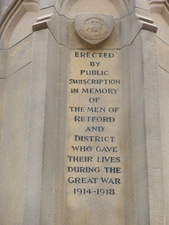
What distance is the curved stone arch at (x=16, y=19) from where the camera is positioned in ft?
25.0

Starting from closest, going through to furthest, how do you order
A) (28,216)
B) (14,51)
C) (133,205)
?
1. (28,216)
2. (133,205)
3. (14,51)

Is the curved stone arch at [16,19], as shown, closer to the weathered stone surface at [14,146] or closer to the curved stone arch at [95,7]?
the curved stone arch at [95,7]

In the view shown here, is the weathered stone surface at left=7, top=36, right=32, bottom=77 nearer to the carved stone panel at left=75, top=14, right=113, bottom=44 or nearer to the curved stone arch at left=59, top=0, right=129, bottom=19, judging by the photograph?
the curved stone arch at left=59, top=0, right=129, bottom=19

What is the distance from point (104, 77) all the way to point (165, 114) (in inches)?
46.8

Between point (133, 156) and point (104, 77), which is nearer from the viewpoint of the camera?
point (133, 156)

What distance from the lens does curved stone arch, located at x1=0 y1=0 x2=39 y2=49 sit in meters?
7.61

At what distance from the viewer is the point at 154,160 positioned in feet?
19.6

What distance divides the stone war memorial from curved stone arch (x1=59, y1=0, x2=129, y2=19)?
17 mm

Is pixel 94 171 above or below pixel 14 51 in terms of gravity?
below

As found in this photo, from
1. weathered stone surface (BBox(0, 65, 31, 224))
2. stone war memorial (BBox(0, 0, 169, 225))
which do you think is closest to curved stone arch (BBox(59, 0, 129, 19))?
stone war memorial (BBox(0, 0, 169, 225))

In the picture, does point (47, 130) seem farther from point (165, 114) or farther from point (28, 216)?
point (165, 114)

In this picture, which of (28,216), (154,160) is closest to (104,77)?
(154,160)

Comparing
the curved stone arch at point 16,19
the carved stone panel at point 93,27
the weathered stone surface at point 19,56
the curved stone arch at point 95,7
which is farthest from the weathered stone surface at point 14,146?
the curved stone arch at point 95,7

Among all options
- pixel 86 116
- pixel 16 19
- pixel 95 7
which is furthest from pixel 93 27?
pixel 16 19
